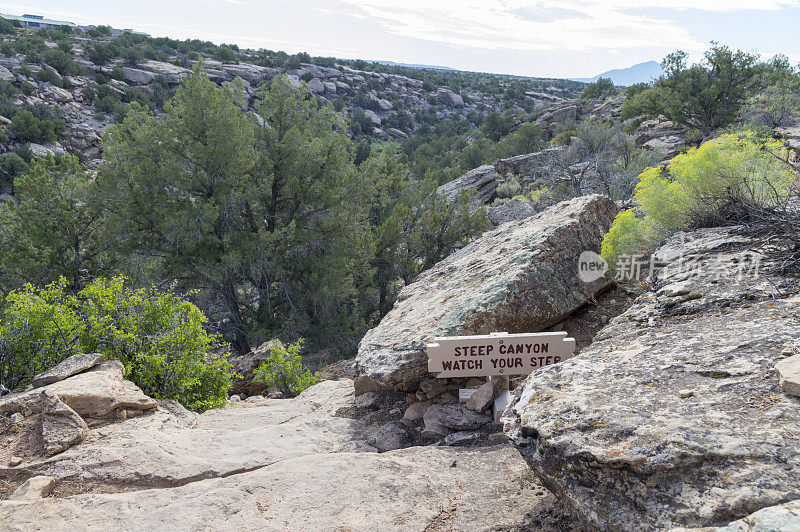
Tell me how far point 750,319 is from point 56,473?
18.8 ft

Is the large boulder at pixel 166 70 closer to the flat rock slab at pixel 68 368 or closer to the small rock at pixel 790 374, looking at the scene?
the flat rock slab at pixel 68 368

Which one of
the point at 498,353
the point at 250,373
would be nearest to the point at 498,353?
the point at 498,353

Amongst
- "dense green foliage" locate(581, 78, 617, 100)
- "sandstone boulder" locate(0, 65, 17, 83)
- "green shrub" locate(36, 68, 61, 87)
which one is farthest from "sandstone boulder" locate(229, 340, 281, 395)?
"dense green foliage" locate(581, 78, 617, 100)

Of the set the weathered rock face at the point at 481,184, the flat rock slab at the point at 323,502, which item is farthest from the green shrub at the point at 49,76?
the flat rock slab at the point at 323,502

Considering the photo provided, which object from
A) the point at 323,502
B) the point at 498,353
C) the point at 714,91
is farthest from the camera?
the point at 714,91

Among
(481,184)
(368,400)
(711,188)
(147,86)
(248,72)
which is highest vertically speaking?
(248,72)

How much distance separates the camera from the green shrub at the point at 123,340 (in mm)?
5816

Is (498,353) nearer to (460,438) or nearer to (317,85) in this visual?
(460,438)

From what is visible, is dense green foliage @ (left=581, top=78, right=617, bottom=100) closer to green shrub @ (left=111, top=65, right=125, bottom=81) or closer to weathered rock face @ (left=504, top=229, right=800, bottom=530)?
green shrub @ (left=111, top=65, right=125, bottom=81)

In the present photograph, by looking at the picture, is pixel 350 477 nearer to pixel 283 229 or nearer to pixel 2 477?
pixel 2 477

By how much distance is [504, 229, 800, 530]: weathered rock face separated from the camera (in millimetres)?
2209

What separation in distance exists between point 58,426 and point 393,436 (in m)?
3.26

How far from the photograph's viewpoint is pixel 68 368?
545 centimetres

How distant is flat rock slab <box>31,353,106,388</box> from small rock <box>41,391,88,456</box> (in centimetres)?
58
